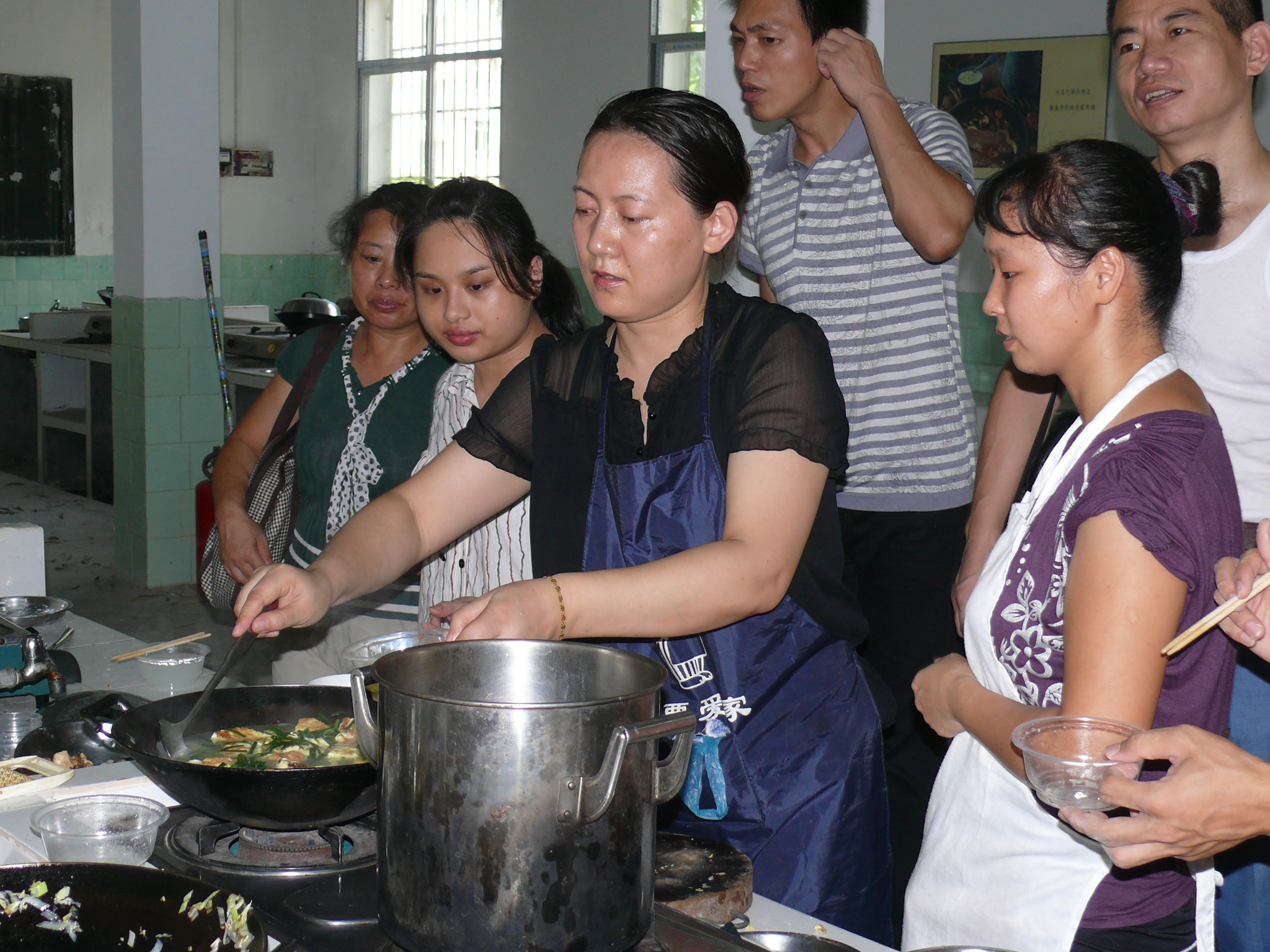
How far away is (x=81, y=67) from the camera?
32.6 ft

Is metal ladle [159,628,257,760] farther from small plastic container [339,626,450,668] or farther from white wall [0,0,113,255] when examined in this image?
white wall [0,0,113,255]

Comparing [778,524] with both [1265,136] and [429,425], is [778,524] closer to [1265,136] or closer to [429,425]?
[429,425]

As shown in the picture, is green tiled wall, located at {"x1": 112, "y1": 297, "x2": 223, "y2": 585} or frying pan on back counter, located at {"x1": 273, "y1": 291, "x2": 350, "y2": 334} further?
frying pan on back counter, located at {"x1": 273, "y1": 291, "x2": 350, "y2": 334}

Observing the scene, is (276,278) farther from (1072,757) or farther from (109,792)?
(1072,757)

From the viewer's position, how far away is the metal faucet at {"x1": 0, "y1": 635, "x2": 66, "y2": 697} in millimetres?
2061

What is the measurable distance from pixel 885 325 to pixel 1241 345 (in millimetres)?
715

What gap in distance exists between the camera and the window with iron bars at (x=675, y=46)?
26.2 ft

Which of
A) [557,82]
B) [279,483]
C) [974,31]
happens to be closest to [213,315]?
[279,483]

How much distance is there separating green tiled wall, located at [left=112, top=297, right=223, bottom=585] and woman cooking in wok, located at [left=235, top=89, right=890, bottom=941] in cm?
463

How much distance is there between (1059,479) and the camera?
57.1 inches

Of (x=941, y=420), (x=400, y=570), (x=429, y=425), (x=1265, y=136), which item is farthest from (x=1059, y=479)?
(x=1265, y=136)

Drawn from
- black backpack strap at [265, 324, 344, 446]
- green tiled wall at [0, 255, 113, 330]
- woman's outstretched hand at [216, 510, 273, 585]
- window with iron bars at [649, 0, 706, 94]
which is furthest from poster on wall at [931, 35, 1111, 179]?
green tiled wall at [0, 255, 113, 330]

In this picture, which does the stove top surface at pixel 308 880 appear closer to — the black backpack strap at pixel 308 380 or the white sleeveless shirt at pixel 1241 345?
the white sleeveless shirt at pixel 1241 345

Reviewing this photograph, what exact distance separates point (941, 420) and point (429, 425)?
3.75 ft
